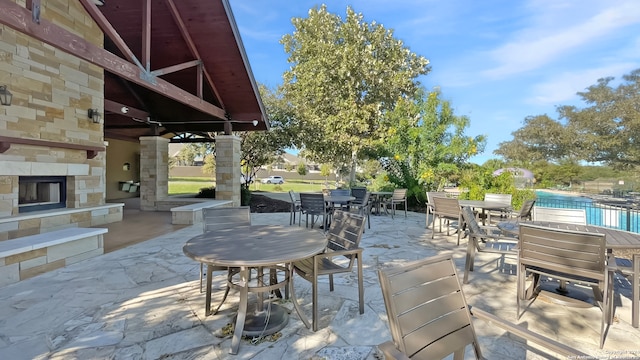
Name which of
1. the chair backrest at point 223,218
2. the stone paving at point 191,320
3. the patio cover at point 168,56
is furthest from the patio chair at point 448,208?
the patio cover at point 168,56

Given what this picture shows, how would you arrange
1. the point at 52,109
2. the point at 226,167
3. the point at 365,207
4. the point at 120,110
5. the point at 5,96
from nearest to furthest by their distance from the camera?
the point at 5,96, the point at 52,109, the point at 120,110, the point at 365,207, the point at 226,167

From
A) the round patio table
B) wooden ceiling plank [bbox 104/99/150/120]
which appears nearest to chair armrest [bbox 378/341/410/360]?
the round patio table

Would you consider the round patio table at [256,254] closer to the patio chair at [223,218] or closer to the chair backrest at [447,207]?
the patio chair at [223,218]

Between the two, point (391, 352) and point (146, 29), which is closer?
point (391, 352)

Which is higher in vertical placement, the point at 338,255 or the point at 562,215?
the point at 562,215

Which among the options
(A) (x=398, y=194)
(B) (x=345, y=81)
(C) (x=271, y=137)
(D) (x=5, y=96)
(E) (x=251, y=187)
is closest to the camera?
(D) (x=5, y=96)

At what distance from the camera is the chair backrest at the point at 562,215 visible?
12.5ft

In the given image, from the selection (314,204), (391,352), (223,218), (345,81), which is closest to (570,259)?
(391,352)

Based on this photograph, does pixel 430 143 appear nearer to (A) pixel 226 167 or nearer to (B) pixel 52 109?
(A) pixel 226 167

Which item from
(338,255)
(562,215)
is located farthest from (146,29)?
(562,215)

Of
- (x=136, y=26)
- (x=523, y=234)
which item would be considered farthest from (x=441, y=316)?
(x=136, y=26)

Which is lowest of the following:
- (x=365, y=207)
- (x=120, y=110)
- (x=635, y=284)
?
(x=635, y=284)

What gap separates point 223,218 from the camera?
3482mm

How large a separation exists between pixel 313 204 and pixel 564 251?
4.47 meters
